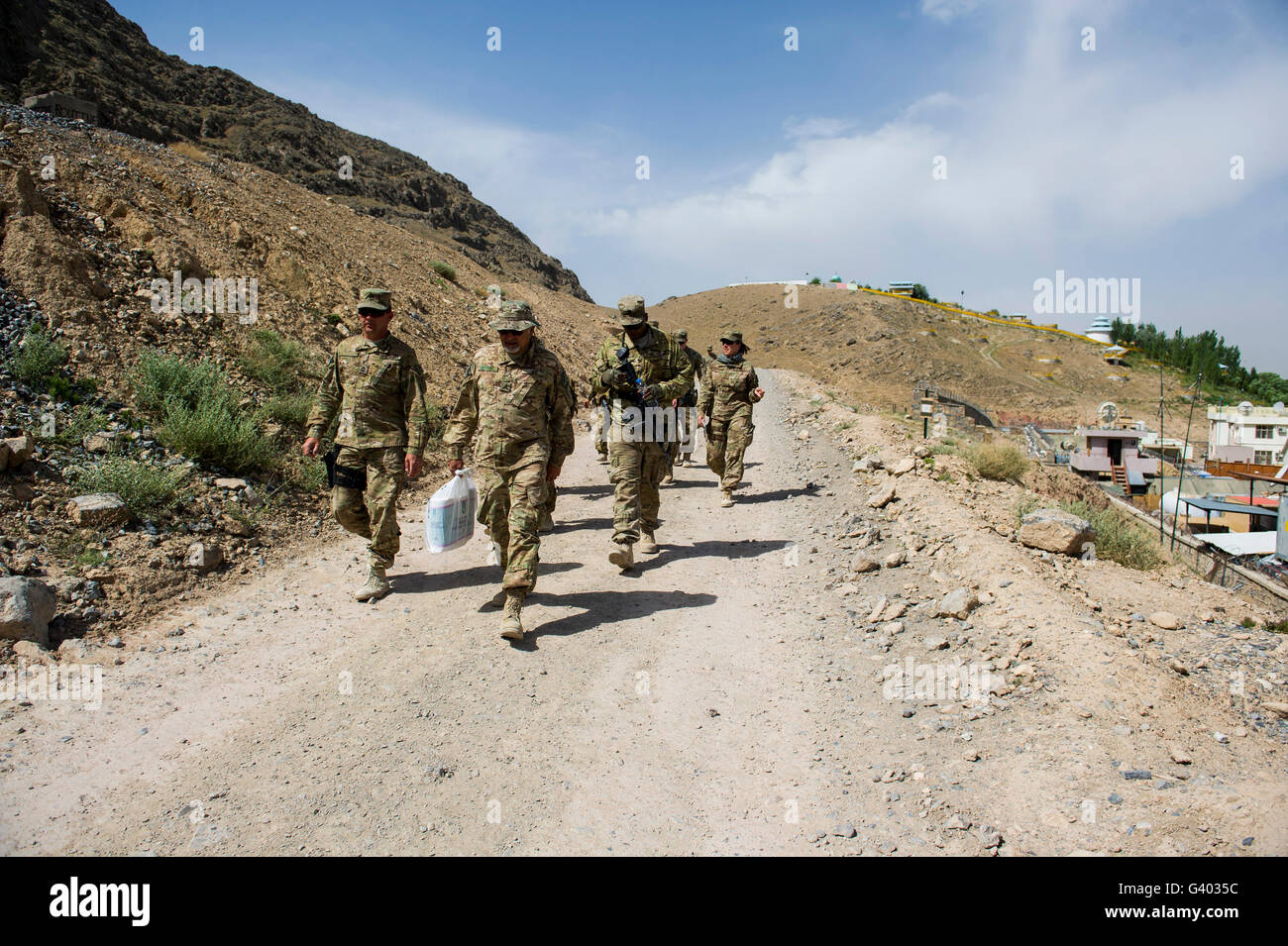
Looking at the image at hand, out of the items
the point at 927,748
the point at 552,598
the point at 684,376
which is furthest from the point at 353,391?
the point at 927,748

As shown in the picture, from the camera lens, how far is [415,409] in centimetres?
567

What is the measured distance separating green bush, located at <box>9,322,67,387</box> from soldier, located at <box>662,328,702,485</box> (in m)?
5.85

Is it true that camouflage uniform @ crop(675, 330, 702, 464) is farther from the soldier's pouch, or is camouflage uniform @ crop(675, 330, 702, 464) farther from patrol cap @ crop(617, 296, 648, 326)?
the soldier's pouch

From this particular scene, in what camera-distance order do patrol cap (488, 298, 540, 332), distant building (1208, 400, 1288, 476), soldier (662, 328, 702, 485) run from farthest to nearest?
distant building (1208, 400, 1288, 476) → soldier (662, 328, 702, 485) → patrol cap (488, 298, 540, 332)

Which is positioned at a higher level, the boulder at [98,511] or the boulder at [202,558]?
the boulder at [98,511]

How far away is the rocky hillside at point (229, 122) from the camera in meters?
23.9

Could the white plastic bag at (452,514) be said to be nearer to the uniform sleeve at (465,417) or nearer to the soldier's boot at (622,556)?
the uniform sleeve at (465,417)

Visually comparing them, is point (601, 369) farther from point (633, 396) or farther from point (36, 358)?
point (36, 358)

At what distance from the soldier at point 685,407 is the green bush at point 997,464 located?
4.25m

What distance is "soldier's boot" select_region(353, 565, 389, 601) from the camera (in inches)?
228

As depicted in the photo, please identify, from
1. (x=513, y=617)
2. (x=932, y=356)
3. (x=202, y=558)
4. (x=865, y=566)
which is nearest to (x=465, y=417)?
(x=513, y=617)

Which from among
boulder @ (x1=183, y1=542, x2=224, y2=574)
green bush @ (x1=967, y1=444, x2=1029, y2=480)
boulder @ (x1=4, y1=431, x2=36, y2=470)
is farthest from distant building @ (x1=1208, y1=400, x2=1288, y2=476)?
boulder @ (x1=4, y1=431, x2=36, y2=470)

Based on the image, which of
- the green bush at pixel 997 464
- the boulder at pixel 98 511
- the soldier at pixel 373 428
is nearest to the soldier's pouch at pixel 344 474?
the soldier at pixel 373 428
